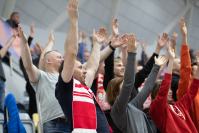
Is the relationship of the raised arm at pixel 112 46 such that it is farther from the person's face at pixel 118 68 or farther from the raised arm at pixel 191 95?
the raised arm at pixel 191 95

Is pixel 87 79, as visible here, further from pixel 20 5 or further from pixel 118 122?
pixel 20 5

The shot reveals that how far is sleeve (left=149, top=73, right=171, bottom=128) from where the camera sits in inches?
133

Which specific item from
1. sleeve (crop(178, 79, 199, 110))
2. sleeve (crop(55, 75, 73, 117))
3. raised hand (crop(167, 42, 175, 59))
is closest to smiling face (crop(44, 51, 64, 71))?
sleeve (crop(55, 75, 73, 117))

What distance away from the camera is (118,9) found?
12195mm

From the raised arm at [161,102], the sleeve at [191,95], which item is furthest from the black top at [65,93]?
the sleeve at [191,95]

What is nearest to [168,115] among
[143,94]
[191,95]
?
[143,94]

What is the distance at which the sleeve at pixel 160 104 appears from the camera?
338cm

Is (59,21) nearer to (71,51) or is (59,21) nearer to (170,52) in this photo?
(170,52)

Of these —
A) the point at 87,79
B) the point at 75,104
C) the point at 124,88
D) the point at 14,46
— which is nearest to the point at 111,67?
the point at 87,79

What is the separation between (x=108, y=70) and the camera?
408cm

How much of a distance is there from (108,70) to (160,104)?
837 mm

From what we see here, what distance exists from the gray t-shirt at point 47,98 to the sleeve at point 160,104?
0.79m

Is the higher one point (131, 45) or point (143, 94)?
point (131, 45)

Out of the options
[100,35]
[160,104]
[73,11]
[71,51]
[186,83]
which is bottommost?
[160,104]
